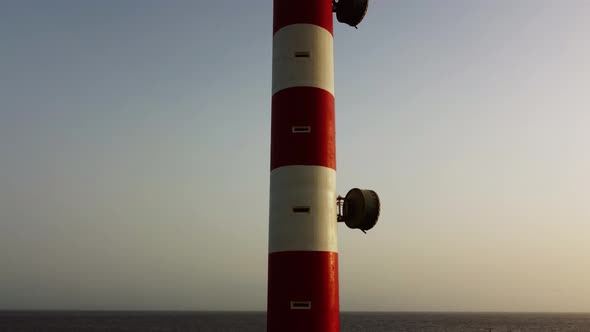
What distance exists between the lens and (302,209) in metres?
13.6

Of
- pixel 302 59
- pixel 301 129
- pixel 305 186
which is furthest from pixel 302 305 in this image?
pixel 302 59

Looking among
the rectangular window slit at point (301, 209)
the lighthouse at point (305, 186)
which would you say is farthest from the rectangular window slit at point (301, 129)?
the rectangular window slit at point (301, 209)

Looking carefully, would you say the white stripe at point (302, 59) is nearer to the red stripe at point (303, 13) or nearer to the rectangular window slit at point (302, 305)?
the red stripe at point (303, 13)

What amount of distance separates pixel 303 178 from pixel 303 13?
4.57 m

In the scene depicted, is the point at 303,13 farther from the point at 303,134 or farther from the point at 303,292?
the point at 303,292

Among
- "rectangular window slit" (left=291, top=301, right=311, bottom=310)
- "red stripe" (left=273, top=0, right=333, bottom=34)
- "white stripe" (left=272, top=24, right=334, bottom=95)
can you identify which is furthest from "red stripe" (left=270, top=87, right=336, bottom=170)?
"rectangular window slit" (left=291, top=301, right=311, bottom=310)

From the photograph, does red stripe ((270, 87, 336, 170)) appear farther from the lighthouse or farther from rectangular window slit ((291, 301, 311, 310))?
rectangular window slit ((291, 301, 311, 310))

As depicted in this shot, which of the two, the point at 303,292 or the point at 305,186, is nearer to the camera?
the point at 303,292

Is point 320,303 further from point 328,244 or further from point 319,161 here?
point 319,161

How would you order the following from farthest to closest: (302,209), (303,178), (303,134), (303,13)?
1. (303,13)
2. (303,134)
3. (303,178)
4. (302,209)

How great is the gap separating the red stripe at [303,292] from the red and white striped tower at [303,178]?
0.9 inches

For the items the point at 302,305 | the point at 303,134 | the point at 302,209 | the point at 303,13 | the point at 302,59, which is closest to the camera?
the point at 302,305

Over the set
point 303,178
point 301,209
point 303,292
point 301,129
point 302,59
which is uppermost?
point 302,59

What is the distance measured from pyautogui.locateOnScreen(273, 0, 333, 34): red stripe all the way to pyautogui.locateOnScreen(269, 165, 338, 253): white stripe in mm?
4053
